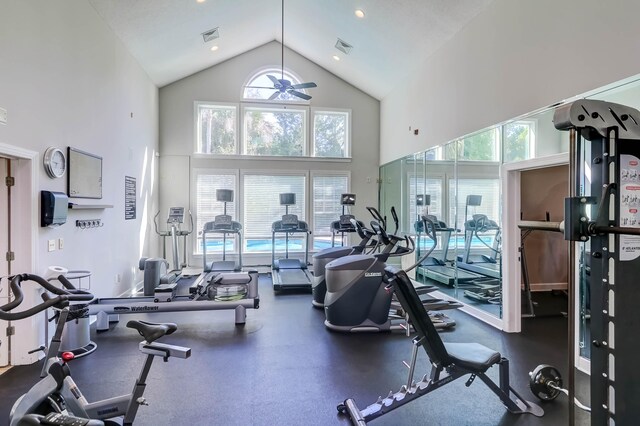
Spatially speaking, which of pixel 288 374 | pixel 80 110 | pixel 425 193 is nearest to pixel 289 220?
pixel 425 193

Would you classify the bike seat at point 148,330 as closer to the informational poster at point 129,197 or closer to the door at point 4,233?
the door at point 4,233

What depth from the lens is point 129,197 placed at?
6.23m

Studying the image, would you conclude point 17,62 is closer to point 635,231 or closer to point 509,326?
point 635,231

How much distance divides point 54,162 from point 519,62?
215 inches

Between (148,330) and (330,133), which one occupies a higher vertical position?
(330,133)

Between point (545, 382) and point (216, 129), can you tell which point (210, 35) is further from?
point (545, 382)

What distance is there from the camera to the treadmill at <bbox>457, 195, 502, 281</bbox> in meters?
4.81

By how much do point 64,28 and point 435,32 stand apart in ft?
16.8

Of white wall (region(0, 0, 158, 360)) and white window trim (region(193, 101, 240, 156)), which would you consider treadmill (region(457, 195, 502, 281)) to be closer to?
white wall (region(0, 0, 158, 360))

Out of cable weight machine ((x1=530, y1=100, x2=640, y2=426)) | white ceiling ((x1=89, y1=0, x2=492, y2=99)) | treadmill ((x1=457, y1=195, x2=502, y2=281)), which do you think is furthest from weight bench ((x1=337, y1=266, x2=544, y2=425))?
white ceiling ((x1=89, y1=0, x2=492, y2=99))

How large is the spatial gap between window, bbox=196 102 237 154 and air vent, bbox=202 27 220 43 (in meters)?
1.81

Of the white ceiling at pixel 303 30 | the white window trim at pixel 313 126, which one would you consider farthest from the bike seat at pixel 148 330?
the white window trim at pixel 313 126

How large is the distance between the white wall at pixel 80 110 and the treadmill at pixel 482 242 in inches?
218

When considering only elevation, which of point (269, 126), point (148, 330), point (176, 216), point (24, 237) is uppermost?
point (269, 126)
